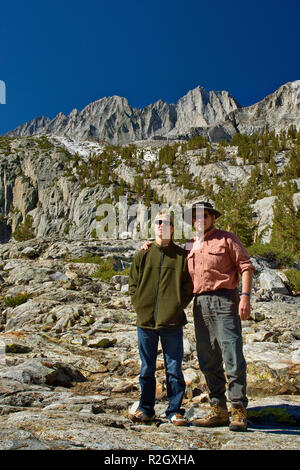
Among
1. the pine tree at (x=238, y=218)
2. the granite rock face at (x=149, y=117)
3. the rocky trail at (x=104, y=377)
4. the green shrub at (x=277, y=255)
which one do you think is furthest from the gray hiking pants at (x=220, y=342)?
the granite rock face at (x=149, y=117)

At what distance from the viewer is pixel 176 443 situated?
223 centimetres

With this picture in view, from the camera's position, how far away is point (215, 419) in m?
2.99

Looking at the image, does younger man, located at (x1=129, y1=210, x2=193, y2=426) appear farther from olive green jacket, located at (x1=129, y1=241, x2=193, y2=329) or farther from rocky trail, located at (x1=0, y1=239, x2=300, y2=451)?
rocky trail, located at (x1=0, y1=239, x2=300, y2=451)

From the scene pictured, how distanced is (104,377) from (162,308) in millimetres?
2371

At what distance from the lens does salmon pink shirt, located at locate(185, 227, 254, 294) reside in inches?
128

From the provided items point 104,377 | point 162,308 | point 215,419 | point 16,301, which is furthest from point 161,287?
point 16,301

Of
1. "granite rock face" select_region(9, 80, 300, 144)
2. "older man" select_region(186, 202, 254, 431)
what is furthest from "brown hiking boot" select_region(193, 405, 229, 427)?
"granite rock face" select_region(9, 80, 300, 144)

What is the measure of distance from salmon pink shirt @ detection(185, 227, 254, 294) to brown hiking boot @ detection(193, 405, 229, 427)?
45.4 inches

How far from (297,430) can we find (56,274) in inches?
429

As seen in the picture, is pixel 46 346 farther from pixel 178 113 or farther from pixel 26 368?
pixel 178 113

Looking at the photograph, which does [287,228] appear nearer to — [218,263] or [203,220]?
[203,220]

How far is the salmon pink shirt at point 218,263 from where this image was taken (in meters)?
3.25
